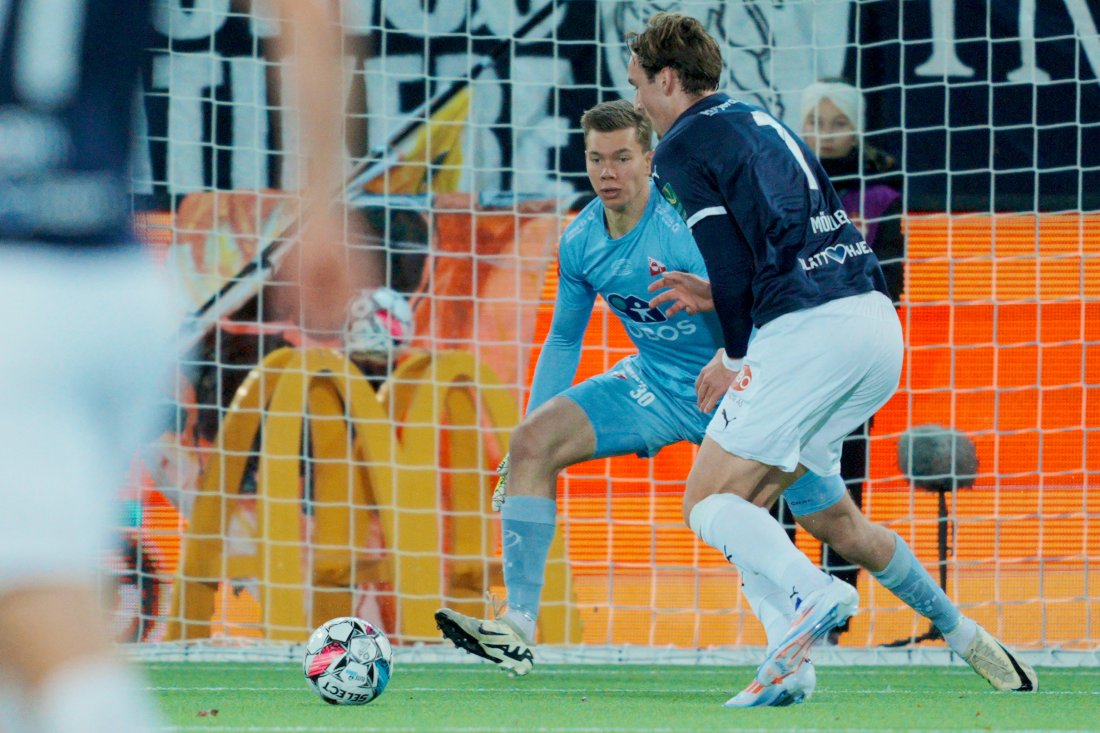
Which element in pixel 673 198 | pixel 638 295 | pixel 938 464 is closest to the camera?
pixel 673 198

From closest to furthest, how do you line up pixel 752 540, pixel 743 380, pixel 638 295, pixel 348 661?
pixel 752 540 < pixel 743 380 < pixel 348 661 < pixel 638 295

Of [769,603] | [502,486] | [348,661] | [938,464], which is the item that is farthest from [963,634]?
[938,464]

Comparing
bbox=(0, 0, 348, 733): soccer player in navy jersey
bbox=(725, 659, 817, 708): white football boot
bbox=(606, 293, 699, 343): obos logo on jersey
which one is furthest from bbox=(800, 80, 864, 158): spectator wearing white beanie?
bbox=(0, 0, 348, 733): soccer player in navy jersey

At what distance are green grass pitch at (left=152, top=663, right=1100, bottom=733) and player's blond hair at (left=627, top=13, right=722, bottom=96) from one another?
1.60 m

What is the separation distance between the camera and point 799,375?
4.02 m

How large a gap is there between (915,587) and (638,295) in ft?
4.04

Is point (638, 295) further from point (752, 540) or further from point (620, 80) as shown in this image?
point (620, 80)

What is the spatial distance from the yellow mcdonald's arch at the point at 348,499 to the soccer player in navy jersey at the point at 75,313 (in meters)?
4.97

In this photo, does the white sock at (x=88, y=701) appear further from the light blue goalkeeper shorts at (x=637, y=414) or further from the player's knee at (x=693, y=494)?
the light blue goalkeeper shorts at (x=637, y=414)

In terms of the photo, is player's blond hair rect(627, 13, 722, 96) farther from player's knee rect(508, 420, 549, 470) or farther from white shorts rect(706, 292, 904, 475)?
player's knee rect(508, 420, 549, 470)

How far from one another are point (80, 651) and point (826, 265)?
2.71 meters

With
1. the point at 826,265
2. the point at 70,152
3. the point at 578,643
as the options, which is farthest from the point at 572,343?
the point at 70,152

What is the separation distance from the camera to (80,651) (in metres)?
1.73

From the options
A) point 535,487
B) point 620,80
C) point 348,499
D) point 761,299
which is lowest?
point 348,499
